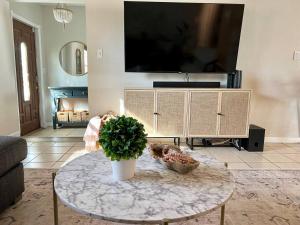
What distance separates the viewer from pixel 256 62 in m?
3.55

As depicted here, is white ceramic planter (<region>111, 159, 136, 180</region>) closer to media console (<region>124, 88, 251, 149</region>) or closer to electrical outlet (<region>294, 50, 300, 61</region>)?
media console (<region>124, 88, 251, 149</region>)

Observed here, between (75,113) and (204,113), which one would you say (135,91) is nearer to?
(204,113)

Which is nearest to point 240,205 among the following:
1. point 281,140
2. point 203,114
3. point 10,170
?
point 203,114

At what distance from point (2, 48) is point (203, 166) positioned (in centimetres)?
338

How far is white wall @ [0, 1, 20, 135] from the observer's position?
3381 millimetres

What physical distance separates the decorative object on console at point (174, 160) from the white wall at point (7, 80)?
283 cm

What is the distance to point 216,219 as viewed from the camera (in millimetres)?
1670

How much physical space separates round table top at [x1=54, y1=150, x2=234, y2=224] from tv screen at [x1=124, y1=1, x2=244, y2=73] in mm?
2051

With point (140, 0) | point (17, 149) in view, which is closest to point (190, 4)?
point (140, 0)

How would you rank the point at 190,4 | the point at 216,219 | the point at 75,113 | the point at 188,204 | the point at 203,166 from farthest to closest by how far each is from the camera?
the point at 75,113, the point at 190,4, the point at 216,219, the point at 203,166, the point at 188,204

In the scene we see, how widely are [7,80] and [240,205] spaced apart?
3516 millimetres

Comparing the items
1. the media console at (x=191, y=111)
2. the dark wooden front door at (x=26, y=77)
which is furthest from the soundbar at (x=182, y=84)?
the dark wooden front door at (x=26, y=77)

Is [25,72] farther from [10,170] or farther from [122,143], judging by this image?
[122,143]

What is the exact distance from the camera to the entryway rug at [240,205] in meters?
1.65
